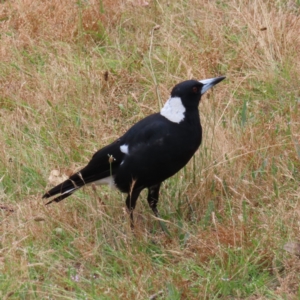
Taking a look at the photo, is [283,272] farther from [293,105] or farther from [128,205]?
[293,105]

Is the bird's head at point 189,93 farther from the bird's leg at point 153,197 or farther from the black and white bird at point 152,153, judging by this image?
the bird's leg at point 153,197

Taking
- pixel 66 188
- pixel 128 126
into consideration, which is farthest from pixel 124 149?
pixel 128 126

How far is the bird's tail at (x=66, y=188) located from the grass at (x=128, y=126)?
0.25 feet

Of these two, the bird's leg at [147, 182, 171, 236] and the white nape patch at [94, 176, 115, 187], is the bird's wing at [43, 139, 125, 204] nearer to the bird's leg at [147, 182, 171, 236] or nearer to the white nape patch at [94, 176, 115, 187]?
the white nape patch at [94, 176, 115, 187]

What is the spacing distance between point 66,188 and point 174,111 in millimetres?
641

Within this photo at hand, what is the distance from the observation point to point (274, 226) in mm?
3271

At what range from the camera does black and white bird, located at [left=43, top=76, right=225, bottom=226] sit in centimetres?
359

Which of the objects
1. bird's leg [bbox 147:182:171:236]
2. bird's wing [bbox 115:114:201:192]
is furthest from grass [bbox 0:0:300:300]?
bird's wing [bbox 115:114:201:192]

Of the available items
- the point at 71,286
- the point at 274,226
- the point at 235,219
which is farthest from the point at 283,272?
the point at 71,286

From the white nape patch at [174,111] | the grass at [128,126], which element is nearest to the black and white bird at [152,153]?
the white nape patch at [174,111]

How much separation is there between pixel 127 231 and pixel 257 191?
0.69 meters

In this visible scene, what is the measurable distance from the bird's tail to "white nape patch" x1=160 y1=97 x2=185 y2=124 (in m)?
0.52

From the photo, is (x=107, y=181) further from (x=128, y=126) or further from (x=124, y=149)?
(x=128, y=126)

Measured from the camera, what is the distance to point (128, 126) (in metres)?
4.77
